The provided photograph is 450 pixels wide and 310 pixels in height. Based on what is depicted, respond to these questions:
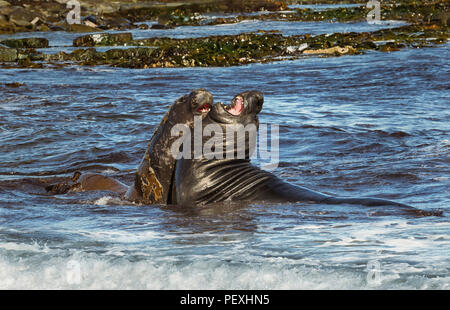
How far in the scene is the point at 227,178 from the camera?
7363 millimetres

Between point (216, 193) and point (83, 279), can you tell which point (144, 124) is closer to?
point (216, 193)

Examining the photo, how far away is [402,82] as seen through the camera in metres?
18.1

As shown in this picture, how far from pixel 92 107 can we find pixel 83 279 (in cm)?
1086

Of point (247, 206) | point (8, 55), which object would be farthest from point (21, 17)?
point (247, 206)

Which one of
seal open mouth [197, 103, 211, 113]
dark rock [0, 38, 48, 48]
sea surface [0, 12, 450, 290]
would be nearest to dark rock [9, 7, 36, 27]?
dark rock [0, 38, 48, 48]

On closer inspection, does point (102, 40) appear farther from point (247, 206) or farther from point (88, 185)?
point (247, 206)

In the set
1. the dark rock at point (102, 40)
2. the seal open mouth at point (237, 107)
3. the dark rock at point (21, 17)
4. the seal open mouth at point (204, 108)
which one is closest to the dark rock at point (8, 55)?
the dark rock at point (102, 40)

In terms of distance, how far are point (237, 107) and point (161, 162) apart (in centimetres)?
94

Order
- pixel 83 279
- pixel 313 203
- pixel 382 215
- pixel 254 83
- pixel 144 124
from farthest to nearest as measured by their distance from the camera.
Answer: pixel 254 83
pixel 144 124
pixel 313 203
pixel 382 215
pixel 83 279

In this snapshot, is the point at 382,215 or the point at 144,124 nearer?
the point at 382,215

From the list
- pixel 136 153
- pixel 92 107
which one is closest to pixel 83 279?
pixel 136 153

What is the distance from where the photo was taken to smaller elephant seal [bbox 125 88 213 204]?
7.44m

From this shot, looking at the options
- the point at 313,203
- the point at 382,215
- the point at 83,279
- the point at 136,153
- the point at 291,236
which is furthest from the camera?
the point at 136,153

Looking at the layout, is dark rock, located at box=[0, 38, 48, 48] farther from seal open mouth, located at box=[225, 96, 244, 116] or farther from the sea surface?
seal open mouth, located at box=[225, 96, 244, 116]
